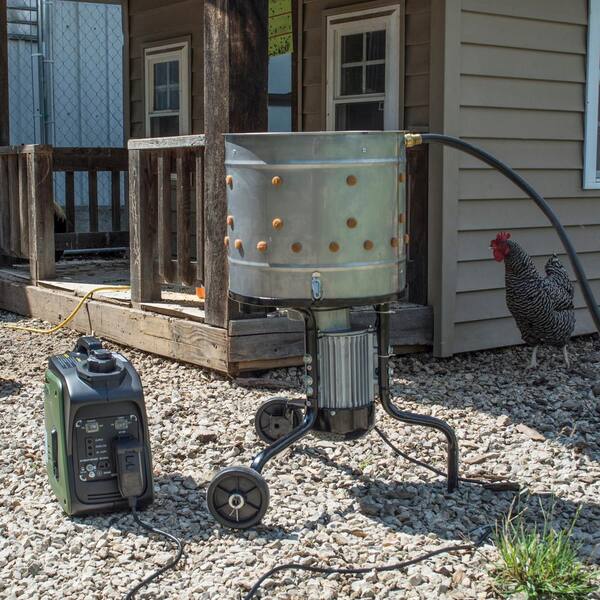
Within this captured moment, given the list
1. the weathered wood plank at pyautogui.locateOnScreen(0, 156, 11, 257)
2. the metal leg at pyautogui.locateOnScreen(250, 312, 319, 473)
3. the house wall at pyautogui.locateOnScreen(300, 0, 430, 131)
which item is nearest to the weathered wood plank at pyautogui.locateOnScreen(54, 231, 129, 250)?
the weathered wood plank at pyautogui.locateOnScreen(0, 156, 11, 257)

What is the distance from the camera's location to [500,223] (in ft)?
21.3

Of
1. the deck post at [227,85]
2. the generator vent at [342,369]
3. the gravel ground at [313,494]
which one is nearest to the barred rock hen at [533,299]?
the gravel ground at [313,494]

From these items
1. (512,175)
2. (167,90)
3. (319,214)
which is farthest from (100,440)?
(167,90)

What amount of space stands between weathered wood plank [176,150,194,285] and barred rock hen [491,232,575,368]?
190 centimetres

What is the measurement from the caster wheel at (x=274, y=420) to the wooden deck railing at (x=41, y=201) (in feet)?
11.9

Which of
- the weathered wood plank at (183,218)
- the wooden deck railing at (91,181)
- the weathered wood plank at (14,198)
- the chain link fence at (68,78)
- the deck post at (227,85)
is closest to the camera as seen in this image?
the deck post at (227,85)

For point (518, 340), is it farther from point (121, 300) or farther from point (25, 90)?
point (25, 90)

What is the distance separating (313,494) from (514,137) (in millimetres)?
3475

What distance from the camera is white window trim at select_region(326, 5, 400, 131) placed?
6.63 m

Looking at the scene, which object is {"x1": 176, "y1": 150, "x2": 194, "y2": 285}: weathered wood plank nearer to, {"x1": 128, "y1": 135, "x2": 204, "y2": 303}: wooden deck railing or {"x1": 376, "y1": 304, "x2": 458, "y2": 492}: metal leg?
{"x1": 128, "y1": 135, "x2": 204, "y2": 303}: wooden deck railing

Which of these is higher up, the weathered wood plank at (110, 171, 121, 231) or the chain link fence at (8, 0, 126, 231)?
the chain link fence at (8, 0, 126, 231)

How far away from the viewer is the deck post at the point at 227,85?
517 centimetres

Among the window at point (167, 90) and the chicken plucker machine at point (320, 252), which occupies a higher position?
the window at point (167, 90)

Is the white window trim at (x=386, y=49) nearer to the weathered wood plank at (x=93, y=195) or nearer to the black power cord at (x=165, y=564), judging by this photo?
the weathered wood plank at (x=93, y=195)
